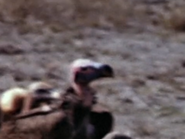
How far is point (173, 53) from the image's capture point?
7.51 metres

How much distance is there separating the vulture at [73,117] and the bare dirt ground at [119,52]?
0.58 meters

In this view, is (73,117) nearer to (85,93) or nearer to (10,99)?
(85,93)

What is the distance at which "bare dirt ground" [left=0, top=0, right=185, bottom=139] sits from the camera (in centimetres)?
618

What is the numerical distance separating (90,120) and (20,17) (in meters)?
3.33

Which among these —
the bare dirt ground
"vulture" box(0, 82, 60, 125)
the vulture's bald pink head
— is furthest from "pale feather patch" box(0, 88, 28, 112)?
the bare dirt ground

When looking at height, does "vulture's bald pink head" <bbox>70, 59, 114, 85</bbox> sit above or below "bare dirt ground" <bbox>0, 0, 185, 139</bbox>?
above

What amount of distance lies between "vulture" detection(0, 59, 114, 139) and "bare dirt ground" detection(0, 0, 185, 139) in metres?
0.58

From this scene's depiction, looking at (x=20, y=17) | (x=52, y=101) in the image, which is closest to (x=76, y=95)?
(x=52, y=101)

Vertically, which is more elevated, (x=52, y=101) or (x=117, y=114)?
(x=52, y=101)

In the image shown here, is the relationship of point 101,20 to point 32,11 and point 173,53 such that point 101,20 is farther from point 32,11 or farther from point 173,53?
point 173,53

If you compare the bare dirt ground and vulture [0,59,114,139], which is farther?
the bare dirt ground

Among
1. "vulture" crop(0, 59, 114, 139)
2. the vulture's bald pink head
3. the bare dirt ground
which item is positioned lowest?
the bare dirt ground

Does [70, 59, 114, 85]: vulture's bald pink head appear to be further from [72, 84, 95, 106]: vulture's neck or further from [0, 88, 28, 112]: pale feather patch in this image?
[0, 88, 28, 112]: pale feather patch

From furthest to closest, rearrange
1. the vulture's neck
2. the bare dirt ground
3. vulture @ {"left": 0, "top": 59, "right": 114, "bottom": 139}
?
the bare dirt ground → the vulture's neck → vulture @ {"left": 0, "top": 59, "right": 114, "bottom": 139}
